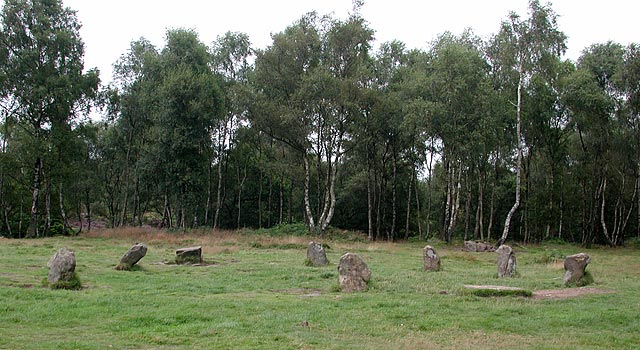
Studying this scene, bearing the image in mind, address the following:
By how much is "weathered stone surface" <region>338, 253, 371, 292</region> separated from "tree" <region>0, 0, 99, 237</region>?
3178 centimetres

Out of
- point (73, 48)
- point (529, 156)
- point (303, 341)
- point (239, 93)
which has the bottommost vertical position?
point (303, 341)

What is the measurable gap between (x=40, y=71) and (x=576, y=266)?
3849 centimetres

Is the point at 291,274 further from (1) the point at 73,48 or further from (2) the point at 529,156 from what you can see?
(2) the point at 529,156

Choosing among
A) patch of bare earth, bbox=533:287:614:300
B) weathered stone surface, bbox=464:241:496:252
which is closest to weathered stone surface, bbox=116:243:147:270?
patch of bare earth, bbox=533:287:614:300

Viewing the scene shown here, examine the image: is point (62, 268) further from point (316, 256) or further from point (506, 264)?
point (506, 264)

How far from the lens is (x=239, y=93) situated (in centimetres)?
4434

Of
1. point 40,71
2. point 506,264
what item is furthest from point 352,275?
point 40,71

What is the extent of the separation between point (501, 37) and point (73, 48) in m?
32.4

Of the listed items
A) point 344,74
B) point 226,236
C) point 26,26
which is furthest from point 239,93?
point 26,26

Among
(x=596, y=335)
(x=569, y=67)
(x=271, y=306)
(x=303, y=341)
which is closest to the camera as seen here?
A: (x=303, y=341)

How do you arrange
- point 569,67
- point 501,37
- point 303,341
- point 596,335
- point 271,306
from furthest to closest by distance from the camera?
point 569,67, point 501,37, point 271,306, point 596,335, point 303,341

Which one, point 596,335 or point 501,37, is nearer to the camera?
point 596,335

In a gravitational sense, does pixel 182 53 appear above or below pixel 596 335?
above

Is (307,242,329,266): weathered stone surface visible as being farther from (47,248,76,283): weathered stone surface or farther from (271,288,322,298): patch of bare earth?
(47,248,76,283): weathered stone surface
